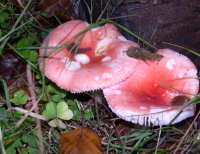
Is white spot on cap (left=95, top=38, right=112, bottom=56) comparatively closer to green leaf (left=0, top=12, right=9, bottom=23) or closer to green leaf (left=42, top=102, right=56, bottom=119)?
green leaf (left=42, top=102, right=56, bottom=119)

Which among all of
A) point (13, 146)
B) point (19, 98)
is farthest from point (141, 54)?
point (13, 146)

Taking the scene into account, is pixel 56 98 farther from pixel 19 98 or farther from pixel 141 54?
pixel 141 54

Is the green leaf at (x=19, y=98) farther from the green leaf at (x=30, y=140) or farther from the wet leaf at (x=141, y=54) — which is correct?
the wet leaf at (x=141, y=54)

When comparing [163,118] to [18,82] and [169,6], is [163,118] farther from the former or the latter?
[18,82]

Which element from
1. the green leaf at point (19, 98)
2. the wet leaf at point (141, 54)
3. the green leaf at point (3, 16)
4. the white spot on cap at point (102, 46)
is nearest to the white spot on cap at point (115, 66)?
the wet leaf at point (141, 54)

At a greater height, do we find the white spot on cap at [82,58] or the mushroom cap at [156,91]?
the white spot on cap at [82,58]
